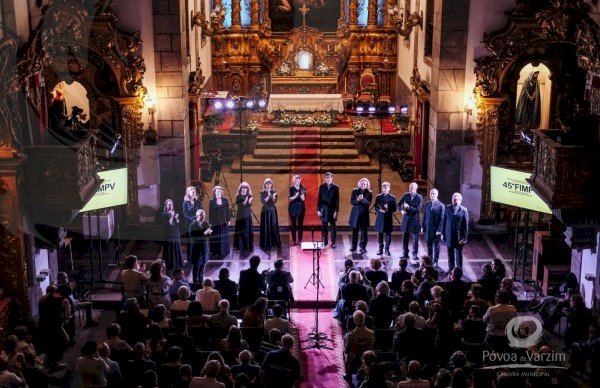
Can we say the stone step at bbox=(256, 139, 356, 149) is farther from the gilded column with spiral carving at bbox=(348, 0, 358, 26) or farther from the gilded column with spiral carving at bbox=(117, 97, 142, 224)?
the gilded column with spiral carving at bbox=(117, 97, 142, 224)

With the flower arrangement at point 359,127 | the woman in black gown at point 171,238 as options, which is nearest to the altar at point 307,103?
the flower arrangement at point 359,127

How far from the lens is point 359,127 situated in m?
25.8

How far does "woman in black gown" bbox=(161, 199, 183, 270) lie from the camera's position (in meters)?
16.5

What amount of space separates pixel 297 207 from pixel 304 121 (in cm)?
863

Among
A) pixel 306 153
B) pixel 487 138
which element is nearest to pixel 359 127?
pixel 306 153

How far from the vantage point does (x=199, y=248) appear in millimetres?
16484

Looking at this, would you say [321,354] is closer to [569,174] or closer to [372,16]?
[569,174]

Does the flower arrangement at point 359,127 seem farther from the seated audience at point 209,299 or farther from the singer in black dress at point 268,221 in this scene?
the seated audience at point 209,299

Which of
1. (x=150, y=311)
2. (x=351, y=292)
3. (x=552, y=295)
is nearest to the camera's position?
(x=150, y=311)

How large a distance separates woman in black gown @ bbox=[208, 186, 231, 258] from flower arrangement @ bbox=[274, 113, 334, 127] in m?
9.26

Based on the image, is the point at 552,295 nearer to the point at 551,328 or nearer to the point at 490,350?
the point at 551,328

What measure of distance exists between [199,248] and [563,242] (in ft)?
22.6

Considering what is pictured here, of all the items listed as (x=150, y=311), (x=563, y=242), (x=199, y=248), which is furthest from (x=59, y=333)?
(x=563, y=242)

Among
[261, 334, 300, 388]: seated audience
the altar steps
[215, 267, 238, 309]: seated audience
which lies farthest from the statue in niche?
[261, 334, 300, 388]: seated audience
